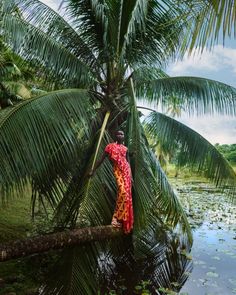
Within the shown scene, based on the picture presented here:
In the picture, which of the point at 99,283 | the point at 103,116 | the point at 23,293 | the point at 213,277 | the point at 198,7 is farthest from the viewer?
Answer: the point at 103,116

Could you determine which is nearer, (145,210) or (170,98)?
(145,210)

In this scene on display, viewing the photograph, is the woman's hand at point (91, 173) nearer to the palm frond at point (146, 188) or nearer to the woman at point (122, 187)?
the woman at point (122, 187)

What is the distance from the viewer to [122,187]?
5.35 m

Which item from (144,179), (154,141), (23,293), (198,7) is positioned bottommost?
(23,293)

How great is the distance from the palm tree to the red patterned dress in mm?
138

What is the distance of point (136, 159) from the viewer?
5543 mm

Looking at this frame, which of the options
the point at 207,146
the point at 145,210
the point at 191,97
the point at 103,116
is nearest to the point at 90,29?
the point at 103,116

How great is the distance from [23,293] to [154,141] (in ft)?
12.6

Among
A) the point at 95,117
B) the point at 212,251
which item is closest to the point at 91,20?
the point at 95,117

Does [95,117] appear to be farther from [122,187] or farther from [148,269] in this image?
[148,269]

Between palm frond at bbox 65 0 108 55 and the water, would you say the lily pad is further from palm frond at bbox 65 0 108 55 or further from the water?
palm frond at bbox 65 0 108 55

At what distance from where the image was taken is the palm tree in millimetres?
4891

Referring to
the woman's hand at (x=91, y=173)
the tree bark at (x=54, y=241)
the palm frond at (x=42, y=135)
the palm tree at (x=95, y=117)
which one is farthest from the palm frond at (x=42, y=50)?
the tree bark at (x=54, y=241)

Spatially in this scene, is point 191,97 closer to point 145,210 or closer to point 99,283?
point 145,210
